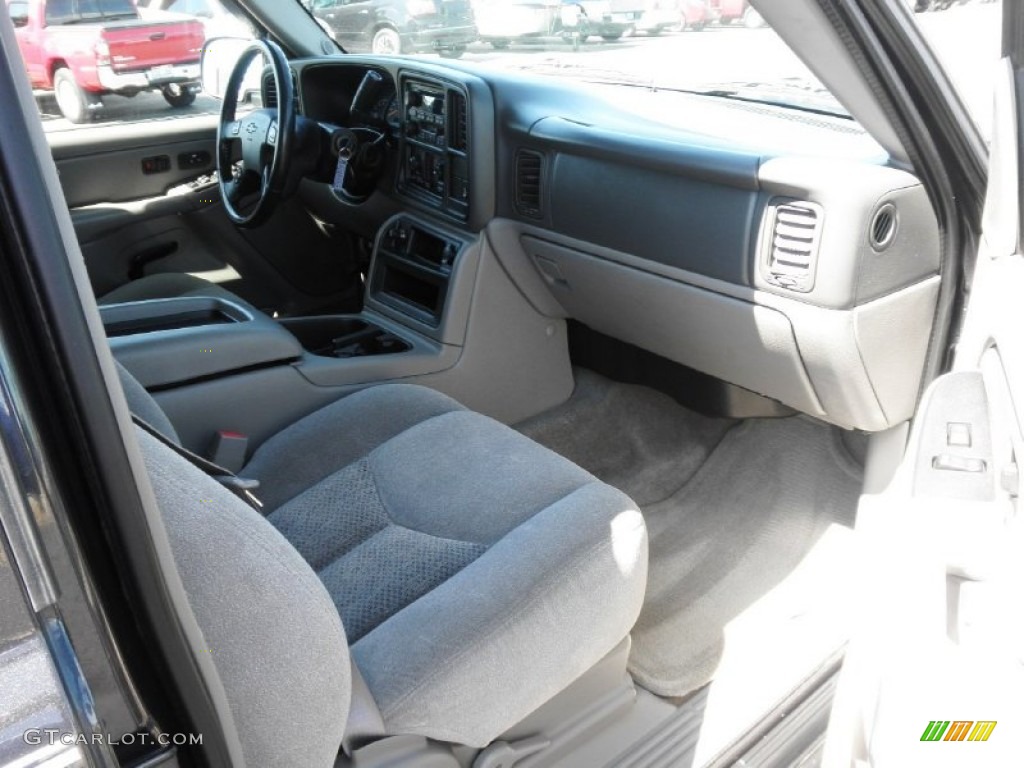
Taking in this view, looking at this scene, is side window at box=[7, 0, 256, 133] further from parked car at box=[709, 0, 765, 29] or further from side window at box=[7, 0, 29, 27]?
parked car at box=[709, 0, 765, 29]

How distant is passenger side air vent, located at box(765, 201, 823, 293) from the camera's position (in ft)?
5.28

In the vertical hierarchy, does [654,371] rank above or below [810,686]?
above

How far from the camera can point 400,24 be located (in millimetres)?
2635

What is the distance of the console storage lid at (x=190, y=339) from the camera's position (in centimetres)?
183

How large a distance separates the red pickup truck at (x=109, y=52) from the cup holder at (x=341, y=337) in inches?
36.7

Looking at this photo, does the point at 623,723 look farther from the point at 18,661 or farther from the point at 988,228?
the point at 18,661

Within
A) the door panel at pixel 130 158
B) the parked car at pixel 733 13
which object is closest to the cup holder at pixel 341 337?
the door panel at pixel 130 158

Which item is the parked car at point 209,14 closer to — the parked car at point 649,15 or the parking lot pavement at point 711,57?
the parking lot pavement at point 711,57

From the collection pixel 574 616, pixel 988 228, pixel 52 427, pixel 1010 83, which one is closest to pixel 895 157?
pixel 988 228

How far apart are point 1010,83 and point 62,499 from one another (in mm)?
1148

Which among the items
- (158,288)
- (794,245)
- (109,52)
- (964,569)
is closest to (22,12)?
(109,52)

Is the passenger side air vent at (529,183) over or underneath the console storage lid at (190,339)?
over

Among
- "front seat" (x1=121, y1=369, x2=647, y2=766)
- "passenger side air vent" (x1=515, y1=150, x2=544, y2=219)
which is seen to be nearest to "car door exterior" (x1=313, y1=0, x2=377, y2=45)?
"passenger side air vent" (x1=515, y1=150, x2=544, y2=219)

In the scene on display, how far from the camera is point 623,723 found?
1499 millimetres
